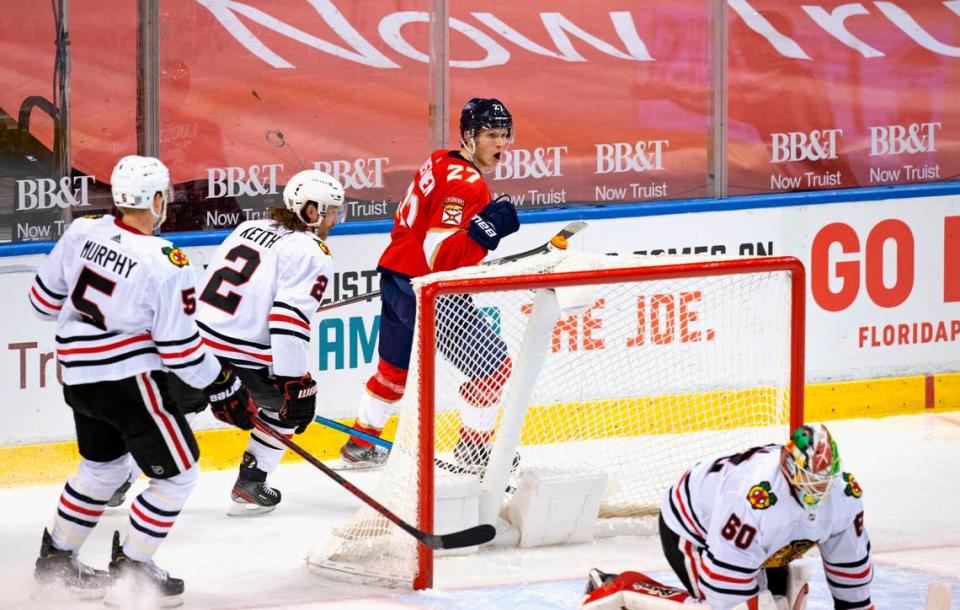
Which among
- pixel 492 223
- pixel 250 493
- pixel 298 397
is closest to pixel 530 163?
pixel 492 223

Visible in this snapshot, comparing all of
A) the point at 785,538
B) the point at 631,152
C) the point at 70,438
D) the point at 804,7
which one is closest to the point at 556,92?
the point at 631,152

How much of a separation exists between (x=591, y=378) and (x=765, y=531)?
214 centimetres

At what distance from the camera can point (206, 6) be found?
20.9 ft

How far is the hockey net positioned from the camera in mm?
4953

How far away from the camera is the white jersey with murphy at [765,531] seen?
3816 millimetres

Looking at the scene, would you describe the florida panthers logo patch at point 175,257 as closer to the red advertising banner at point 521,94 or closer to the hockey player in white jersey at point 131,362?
the hockey player in white jersey at point 131,362

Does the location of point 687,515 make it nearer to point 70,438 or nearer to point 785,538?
point 785,538

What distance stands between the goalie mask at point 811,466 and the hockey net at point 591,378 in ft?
4.21

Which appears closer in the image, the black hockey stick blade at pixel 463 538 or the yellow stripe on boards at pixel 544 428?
the black hockey stick blade at pixel 463 538

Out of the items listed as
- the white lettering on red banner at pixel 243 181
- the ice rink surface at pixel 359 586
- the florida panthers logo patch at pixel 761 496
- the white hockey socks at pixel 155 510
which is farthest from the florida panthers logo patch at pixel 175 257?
the white lettering on red banner at pixel 243 181

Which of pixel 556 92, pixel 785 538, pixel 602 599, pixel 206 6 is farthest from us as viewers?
pixel 556 92

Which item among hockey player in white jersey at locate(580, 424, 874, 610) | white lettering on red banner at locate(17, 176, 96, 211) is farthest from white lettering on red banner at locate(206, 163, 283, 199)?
hockey player in white jersey at locate(580, 424, 874, 610)

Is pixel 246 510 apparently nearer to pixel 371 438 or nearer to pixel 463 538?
pixel 371 438

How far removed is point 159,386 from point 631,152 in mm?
2923
